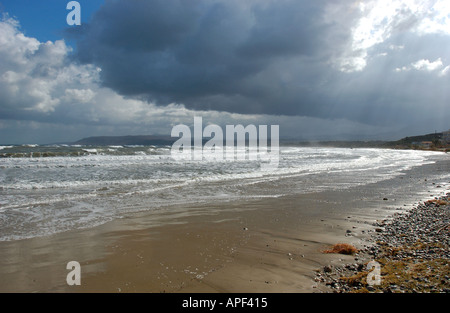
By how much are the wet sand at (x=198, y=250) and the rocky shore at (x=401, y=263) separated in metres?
0.36

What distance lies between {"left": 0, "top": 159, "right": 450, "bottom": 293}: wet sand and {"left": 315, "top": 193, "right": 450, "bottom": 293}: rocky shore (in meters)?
0.36

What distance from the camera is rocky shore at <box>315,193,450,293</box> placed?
4.45 metres

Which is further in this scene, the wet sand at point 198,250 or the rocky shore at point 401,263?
the wet sand at point 198,250

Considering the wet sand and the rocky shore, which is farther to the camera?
the wet sand

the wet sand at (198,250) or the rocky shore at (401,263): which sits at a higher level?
the rocky shore at (401,263)

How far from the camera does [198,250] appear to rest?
6465mm

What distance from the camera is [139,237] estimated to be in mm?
7387

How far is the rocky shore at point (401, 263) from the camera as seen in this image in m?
4.45

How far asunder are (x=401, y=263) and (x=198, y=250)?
4251mm

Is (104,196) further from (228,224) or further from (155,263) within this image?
(155,263)

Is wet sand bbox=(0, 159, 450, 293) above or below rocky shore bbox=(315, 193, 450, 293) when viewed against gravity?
below

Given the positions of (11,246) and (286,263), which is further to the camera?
(11,246)
